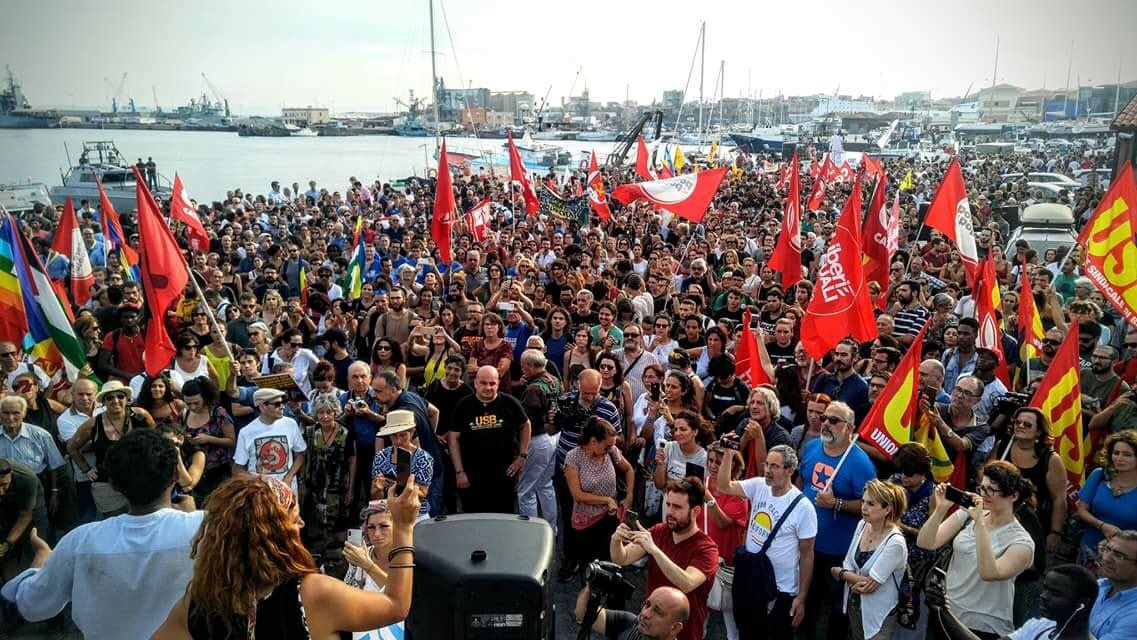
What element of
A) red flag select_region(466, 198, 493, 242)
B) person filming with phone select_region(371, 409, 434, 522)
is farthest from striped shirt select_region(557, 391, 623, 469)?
red flag select_region(466, 198, 493, 242)

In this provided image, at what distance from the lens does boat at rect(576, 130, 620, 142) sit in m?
120

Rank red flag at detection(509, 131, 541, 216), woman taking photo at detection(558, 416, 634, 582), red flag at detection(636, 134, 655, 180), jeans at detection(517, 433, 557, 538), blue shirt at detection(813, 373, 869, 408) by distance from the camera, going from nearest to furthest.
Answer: woman taking photo at detection(558, 416, 634, 582)
jeans at detection(517, 433, 557, 538)
blue shirt at detection(813, 373, 869, 408)
red flag at detection(509, 131, 541, 216)
red flag at detection(636, 134, 655, 180)

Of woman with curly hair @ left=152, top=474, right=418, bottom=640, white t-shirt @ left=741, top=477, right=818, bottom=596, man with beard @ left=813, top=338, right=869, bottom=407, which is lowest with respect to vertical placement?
white t-shirt @ left=741, top=477, right=818, bottom=596

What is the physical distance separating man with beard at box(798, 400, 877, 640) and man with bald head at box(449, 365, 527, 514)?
2.05 meters

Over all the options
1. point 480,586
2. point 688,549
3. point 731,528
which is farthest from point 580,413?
point 480,586

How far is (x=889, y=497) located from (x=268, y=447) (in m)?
3.85

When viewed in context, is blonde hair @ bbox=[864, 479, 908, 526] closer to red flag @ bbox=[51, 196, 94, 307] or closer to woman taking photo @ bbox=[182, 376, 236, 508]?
woman taking photo @ bbox=[182, 376, 236, 508]

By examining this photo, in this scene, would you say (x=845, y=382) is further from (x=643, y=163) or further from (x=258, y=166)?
(x=258, y=166)

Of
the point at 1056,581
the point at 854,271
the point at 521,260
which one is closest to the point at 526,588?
the point at 1056,581

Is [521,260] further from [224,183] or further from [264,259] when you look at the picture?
[224,183]

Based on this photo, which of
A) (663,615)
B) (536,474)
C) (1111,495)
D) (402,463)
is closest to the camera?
(663,615)

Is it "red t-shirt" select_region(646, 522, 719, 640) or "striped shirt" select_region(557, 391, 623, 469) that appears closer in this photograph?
"red t-shirt" select_region(646, 522, 719, 640)

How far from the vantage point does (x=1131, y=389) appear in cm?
580

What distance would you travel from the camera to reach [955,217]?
31.1 ft
